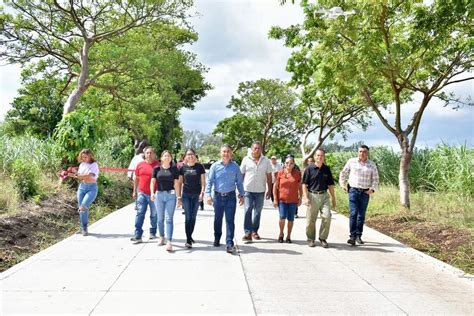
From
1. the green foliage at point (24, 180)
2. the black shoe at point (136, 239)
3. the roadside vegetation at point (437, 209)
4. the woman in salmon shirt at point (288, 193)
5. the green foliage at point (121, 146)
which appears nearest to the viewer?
the black shoe at point (136, 239)

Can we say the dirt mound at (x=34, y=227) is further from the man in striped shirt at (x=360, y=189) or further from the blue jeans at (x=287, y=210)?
the man in striped shirt at (x=360, y=189)

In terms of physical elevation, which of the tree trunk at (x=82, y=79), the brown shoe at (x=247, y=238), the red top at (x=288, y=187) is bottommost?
the brown shoe at (x=247, y=238)

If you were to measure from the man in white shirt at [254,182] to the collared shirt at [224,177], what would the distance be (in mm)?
532

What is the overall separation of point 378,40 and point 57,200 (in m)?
9.45

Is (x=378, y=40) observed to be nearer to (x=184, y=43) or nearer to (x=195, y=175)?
(x=195, y=175)

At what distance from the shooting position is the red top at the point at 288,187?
8906mm

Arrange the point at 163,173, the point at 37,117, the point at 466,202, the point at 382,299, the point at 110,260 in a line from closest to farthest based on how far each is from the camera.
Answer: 1. the point at 382,299
2. the point at 110,260
3. the point at 163,173
4. the point at 466,202
5. the point at 37,117

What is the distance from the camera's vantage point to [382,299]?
5.39 metres

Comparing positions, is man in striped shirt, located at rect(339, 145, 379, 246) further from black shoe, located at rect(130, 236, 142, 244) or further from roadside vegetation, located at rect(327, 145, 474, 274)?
black shoe, located at rect(130, 236, 142, 244)

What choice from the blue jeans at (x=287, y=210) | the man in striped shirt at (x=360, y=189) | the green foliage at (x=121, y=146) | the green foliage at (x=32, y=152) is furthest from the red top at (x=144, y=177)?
the green foliage at (x=121, y=146)

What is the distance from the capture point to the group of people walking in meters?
8.16

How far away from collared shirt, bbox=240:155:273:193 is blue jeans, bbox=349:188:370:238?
5.76 feet

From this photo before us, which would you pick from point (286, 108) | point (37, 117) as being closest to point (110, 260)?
point (37, 117)

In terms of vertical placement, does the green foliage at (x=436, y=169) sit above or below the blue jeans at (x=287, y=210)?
above
